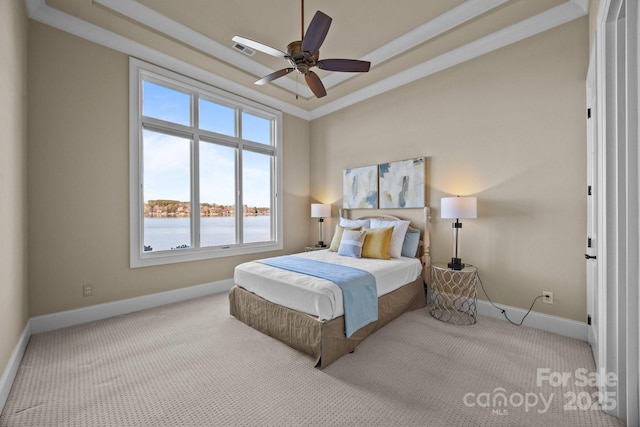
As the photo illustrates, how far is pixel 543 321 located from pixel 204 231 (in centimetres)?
422

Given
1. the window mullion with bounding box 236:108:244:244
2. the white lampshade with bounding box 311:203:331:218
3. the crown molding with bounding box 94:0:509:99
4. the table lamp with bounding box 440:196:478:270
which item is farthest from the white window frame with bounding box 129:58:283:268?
the table lamp with bounding box 440:196:478:270

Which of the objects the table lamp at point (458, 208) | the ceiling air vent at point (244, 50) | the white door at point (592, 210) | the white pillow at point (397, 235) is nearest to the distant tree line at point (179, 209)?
the ceiling air vent at point (244, 50)

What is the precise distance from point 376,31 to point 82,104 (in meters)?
3.35

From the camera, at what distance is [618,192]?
4.89 ft

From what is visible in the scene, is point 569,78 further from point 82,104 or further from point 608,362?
point 82,104

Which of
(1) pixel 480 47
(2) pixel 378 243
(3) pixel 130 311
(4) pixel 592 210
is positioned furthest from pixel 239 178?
(4) pixel 592 210

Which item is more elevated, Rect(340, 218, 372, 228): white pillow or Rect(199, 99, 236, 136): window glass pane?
Rect(199, 99, 236, 136): window glass pane

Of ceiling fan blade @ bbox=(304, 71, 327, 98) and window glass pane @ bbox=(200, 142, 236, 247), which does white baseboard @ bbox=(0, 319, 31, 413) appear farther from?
ceiling fan blade @ bbox=(304, 71, 327, 98)

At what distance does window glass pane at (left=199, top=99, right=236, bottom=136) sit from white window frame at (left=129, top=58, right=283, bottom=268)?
0.10 metres

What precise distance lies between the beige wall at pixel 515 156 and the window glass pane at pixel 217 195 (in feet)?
8.77

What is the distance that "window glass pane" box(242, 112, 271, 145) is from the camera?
14.5 feet

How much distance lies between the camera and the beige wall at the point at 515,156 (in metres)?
2.55

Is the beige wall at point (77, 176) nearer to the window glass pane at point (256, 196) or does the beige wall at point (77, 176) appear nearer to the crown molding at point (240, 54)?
the crown molding at point (240, 54)

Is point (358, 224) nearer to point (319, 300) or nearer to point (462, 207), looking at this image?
point (462, 207)
